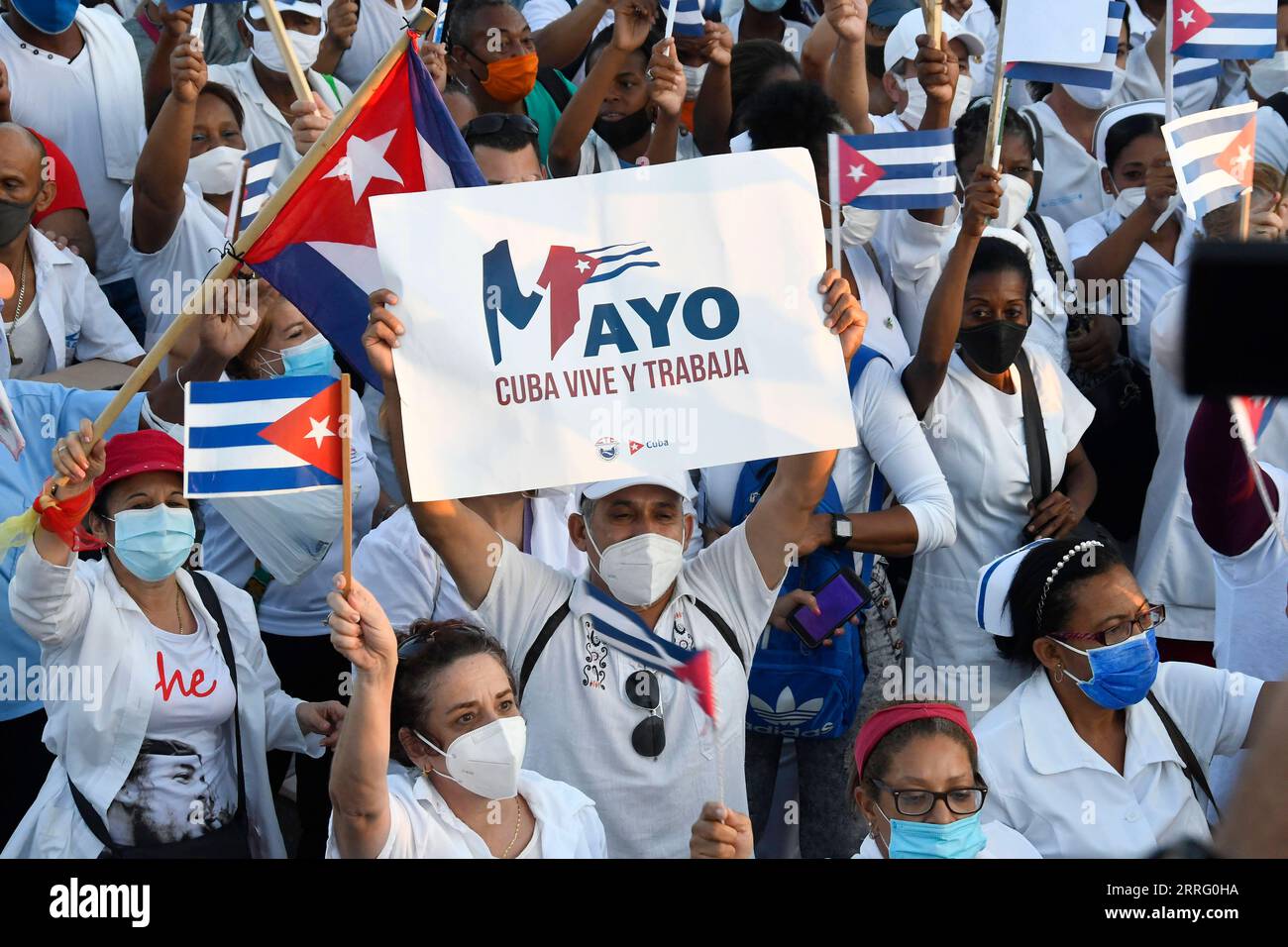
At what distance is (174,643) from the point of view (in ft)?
14.9

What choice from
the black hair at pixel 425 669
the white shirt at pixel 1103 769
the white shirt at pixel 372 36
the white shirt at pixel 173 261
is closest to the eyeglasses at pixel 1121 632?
the white shirt at pixel 1103 769

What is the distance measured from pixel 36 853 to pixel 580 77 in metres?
4.51

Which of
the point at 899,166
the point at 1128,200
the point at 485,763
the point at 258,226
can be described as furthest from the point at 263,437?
the point at 1128,200

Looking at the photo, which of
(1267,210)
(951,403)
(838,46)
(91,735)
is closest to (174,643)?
(91,735)

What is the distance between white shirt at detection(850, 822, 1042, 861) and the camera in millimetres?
4250

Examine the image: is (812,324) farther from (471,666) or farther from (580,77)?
(580,77)

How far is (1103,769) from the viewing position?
4.62 m

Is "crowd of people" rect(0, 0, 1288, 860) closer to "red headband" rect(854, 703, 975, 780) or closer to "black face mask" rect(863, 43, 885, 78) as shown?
"red headband" rect(854, 703, 975, 780)

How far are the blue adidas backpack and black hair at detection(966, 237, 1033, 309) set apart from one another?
3.76ft

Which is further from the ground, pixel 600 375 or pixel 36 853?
pixel 600 375

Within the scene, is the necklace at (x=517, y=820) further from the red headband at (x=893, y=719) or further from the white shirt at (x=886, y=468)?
the white shirt at (x=886, y=468)

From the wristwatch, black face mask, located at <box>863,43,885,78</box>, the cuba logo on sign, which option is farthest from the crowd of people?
black face mask, located at <box>863,43,885,78</box>

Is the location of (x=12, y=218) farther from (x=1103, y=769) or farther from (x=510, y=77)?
(x=1103, y=769)

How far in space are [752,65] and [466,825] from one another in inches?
163
